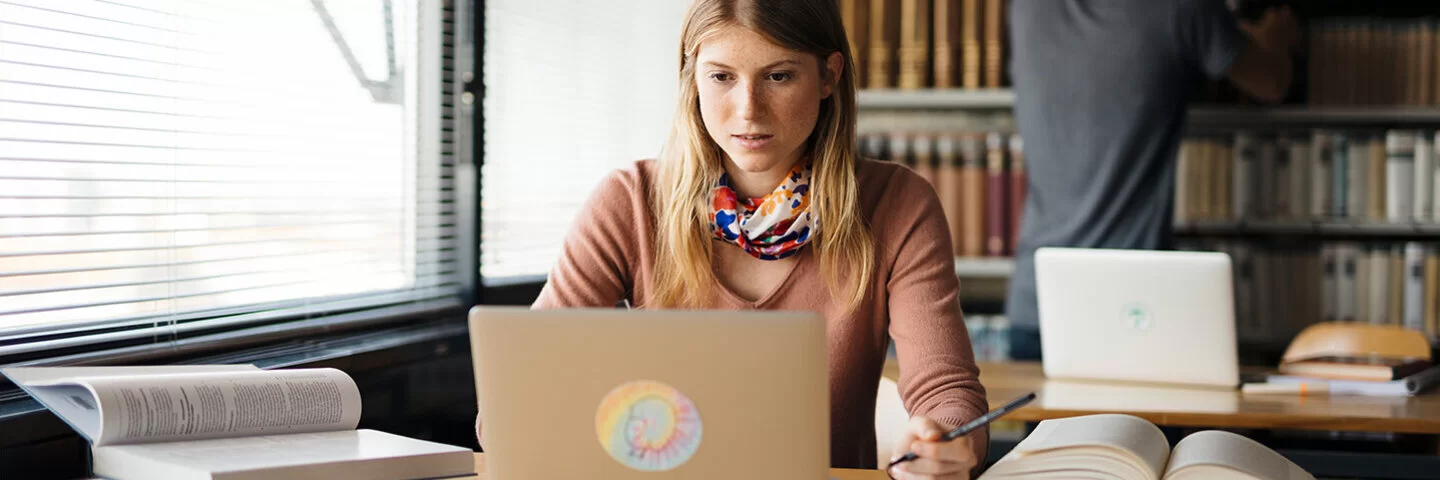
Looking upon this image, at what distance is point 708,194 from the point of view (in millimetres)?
1668

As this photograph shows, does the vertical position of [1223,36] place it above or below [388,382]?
above

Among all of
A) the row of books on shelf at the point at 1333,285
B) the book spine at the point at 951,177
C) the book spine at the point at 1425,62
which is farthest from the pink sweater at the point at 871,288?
the book spine at the point at 1425,62

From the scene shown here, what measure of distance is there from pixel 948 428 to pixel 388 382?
A: 118cm

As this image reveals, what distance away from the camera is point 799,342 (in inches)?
39.9

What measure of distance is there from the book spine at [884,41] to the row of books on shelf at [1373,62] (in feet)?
3.43

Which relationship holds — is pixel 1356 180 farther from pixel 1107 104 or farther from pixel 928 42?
pixel 928 42

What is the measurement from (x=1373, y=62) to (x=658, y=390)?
2.82 metres

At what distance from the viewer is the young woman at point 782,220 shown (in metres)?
1.56

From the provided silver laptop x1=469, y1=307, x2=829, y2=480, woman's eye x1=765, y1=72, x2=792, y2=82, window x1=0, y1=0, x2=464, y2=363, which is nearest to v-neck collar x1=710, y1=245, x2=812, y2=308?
woman's eye x1=765, y1=72, x2=792, y2=82

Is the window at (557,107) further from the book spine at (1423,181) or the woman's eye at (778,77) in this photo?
the book spine at (1423,181)

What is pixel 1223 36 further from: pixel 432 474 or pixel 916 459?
pixel 432 474

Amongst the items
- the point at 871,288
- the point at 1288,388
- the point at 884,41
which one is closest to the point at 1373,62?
the point at 884,41

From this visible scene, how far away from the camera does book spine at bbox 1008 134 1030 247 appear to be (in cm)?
333

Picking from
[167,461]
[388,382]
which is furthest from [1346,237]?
[167,461]
